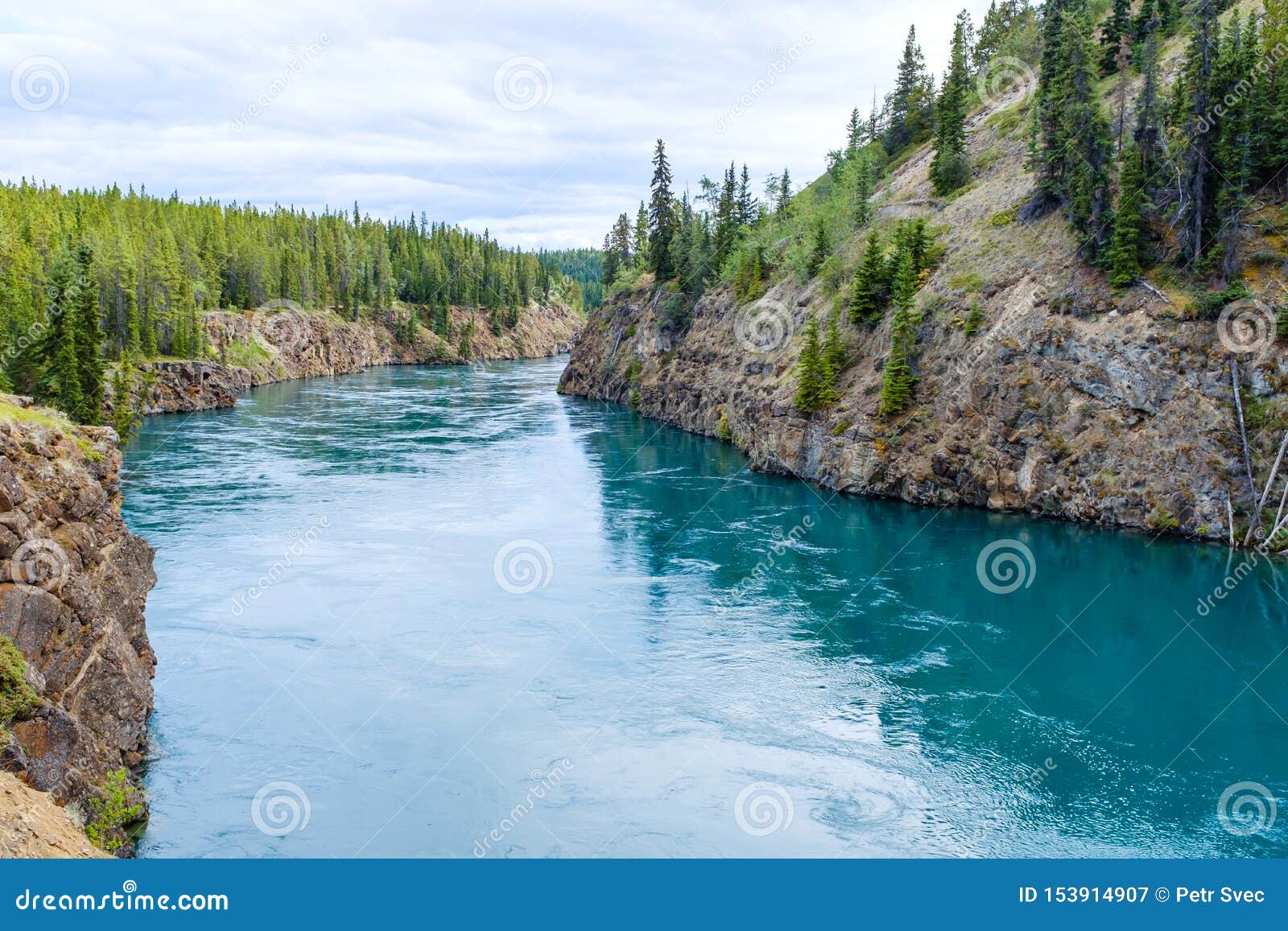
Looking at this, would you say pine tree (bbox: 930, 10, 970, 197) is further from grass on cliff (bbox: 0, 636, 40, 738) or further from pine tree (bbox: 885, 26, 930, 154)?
grass on cliff (bbox: 0, 636, 40, 738)

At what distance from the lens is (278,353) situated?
148 meters

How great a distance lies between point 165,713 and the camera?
2911cm

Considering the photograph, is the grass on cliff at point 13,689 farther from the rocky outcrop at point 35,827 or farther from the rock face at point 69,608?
the rocky outcrop at point 35,827

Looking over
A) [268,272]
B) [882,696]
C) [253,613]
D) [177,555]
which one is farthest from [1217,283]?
[268,272]

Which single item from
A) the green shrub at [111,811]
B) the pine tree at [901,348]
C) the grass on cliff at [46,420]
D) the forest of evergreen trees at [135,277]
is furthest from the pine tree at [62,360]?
the pine tree at [901,348]

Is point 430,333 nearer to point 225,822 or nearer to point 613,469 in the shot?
point 613,469

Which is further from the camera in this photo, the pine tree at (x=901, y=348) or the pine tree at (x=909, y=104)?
the pine tree at (x=909, y=104)

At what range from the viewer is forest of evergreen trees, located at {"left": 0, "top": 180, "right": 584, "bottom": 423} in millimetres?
60000

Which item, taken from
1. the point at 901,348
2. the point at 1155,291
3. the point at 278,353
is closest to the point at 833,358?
the point at 901,348

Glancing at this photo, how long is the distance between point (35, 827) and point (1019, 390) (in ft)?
162

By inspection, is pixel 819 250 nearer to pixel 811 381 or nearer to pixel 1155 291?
pixel 811 381

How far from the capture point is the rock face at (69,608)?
19109 mm

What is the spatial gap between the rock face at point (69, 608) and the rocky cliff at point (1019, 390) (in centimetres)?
4288

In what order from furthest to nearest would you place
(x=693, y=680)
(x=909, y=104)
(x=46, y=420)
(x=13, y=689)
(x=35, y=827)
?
(x=909, y=104) → (x=693, y=680) → (x=46, y=420) → (x=13, y=689) → (x=35, y=827)
